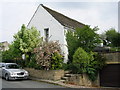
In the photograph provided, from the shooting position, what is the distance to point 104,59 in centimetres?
1650

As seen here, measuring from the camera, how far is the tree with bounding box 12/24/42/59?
1781 centimetres

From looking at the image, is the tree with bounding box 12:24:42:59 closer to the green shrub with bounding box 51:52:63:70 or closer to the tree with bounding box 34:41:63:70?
the tree with bounding box 34:41:63:70

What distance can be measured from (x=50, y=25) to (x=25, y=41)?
4352 millimetres

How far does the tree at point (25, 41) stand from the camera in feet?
58.4

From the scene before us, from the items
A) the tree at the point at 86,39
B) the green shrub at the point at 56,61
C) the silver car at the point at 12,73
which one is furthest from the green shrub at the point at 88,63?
the silver car at the point at 12,73

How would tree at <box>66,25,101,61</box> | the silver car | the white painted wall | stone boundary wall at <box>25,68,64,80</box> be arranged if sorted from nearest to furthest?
the silver car
stone boundary wall at <box>25,68,64,80</box>
tree at <box>66,25,101,61</box>
the white painted wall

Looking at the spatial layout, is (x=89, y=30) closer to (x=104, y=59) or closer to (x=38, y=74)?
(x=104, y=59)

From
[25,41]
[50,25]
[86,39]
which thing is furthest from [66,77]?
[50,25]

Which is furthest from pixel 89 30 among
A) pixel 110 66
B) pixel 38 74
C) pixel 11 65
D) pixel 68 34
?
pixel 11 65

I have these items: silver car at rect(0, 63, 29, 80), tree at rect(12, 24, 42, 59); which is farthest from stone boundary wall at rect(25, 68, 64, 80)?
tree at rect(12, 24, 42, 59)

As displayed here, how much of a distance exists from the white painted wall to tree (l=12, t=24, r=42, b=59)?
2.76 metres

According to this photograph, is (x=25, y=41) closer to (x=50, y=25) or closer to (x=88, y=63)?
(x=50, y=25)

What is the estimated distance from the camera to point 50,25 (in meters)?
20.9

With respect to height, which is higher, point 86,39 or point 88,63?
point 86,39
